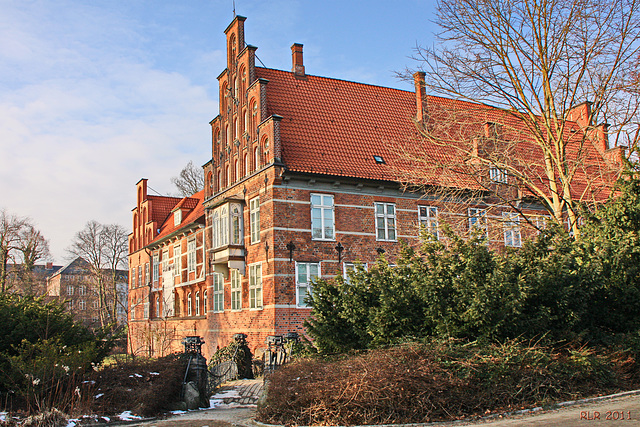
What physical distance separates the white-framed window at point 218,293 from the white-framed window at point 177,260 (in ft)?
29.6

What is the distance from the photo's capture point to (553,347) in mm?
10523

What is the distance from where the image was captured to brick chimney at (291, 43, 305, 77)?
25.7 m

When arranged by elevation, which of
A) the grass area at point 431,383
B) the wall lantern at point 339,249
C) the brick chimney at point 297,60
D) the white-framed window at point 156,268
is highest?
the brick chimney at point 297,60

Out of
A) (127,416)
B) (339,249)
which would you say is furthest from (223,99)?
(127,416)

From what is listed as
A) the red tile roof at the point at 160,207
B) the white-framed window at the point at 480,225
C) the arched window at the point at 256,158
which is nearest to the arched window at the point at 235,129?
the arched window at the point at 256,158

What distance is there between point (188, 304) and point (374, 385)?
89.2 feet

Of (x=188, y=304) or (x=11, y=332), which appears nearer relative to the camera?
(x=11, y=332)

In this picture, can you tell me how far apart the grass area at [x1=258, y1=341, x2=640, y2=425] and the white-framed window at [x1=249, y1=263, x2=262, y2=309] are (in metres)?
11.7

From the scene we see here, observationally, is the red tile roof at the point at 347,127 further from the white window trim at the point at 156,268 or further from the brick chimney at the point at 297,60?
the white window trim at the point at 156,268

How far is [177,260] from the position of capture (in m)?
35.4

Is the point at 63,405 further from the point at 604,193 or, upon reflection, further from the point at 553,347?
the point at 604,193

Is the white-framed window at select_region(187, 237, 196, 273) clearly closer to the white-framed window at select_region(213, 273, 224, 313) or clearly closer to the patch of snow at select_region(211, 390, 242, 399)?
the white-framed window at select_region(213, 273, 224, 313)

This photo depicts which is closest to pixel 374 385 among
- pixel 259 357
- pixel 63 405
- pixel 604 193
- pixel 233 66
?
pixel 63 405

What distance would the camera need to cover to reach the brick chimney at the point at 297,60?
1013 inches
